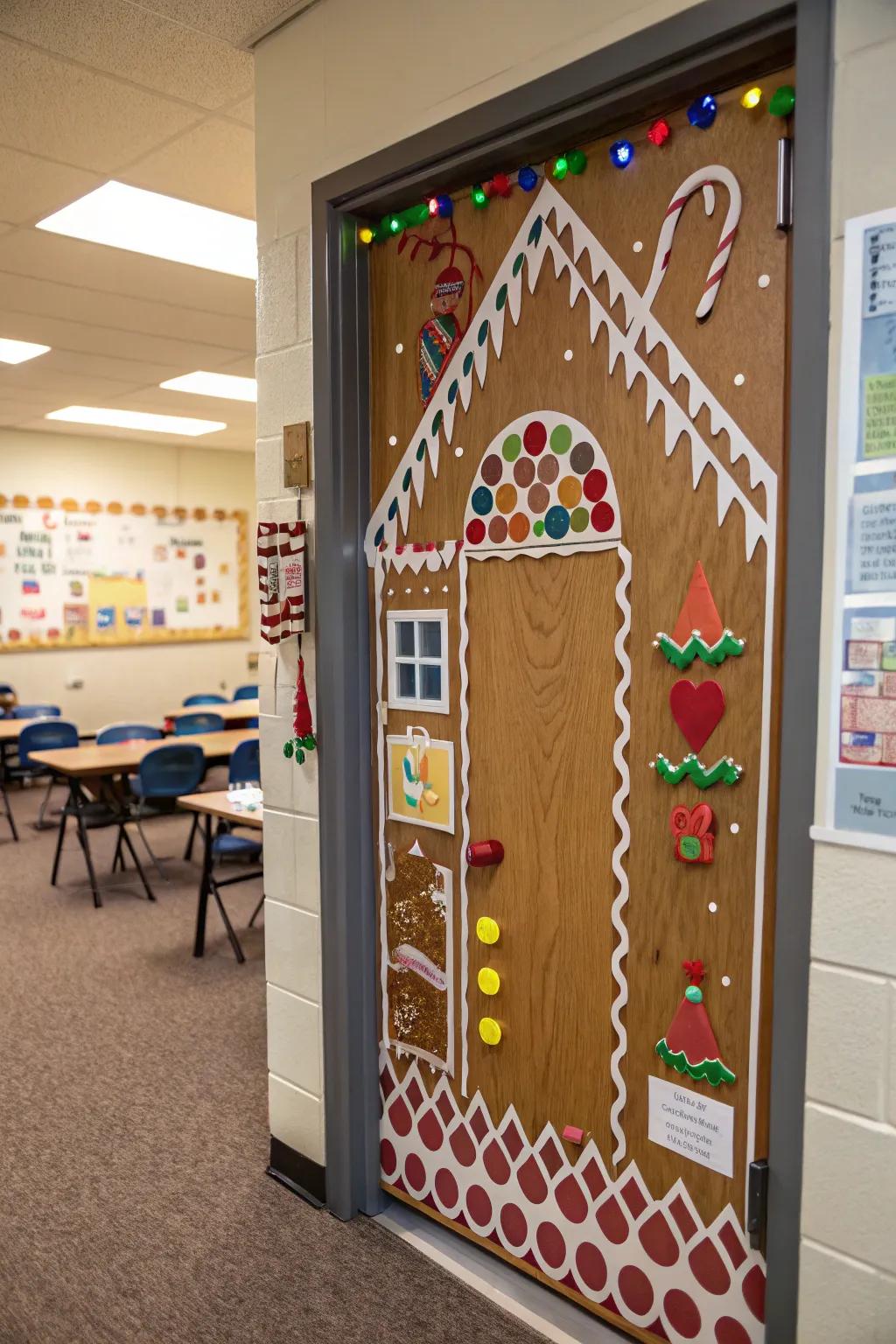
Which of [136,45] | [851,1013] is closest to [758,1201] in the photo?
[851,1013]

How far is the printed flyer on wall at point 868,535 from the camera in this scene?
1365mm

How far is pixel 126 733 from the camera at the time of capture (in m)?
6.18

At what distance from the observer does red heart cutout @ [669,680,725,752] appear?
5.48 ft

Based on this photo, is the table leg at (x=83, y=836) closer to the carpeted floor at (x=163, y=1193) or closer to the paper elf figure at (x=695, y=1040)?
the carpeted floor at (x=163, y=1193)

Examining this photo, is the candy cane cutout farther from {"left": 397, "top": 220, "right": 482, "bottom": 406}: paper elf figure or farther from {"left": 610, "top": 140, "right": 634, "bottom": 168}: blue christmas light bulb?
{"left": 397, "top": 220, "right": 482, "bottom": 406}: paper elf figure

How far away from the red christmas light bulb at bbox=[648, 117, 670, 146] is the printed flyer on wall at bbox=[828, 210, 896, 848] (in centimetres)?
45

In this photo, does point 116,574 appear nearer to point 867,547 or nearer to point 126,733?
point 126,733

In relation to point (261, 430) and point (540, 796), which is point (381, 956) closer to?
point (540, 796)

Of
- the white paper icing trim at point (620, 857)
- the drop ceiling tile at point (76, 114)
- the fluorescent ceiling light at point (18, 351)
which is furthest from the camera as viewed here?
the fluorescent ceiling light at point (18, 351)

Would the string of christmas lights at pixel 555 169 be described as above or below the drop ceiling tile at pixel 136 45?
below

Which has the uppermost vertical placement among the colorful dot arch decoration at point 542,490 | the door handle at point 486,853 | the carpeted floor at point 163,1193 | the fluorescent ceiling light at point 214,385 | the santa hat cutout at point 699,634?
the fluorescent ceiling light at point 214,385

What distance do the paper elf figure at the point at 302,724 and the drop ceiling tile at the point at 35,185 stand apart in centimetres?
191

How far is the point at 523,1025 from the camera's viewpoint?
206 cm

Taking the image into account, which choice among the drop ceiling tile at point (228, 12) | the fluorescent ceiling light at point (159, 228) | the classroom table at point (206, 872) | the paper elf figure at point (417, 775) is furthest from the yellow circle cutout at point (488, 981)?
the fluorescent ceiling light at point (159, 228)
